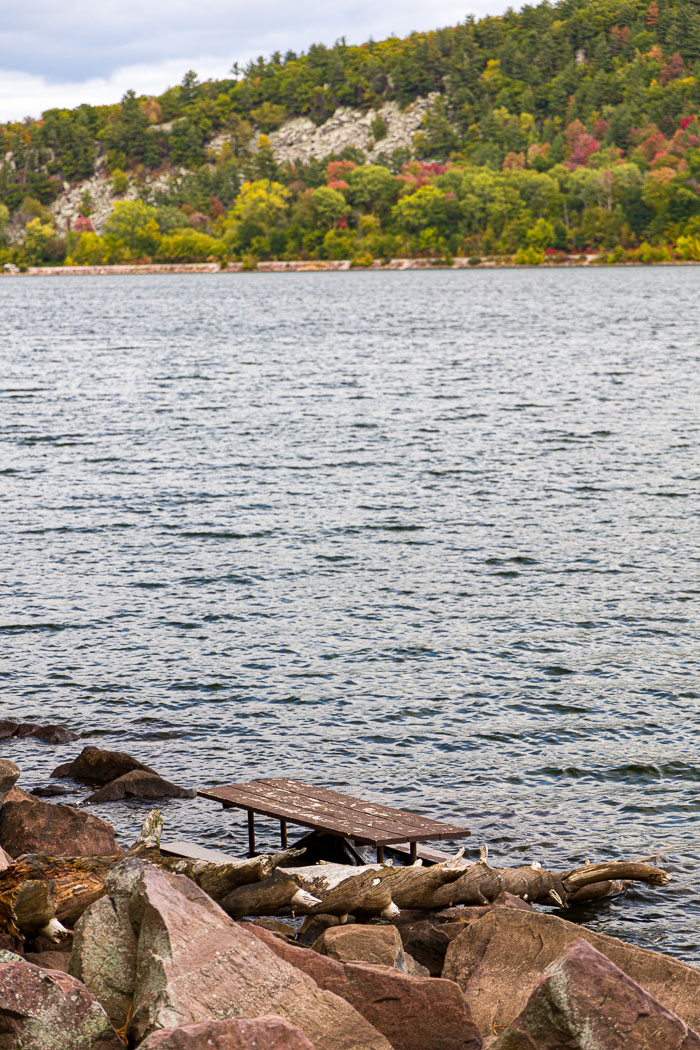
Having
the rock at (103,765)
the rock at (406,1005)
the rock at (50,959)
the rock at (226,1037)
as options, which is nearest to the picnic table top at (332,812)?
the rock at (103,765)

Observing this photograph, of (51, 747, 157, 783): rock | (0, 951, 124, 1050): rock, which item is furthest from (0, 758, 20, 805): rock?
(0, 951, 124, 1050): rock

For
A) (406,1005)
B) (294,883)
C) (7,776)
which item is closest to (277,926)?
(294,883)

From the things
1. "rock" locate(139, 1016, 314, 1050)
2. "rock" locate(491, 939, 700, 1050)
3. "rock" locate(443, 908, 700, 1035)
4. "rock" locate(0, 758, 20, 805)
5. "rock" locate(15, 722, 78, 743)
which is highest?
"rock" locate(139, 1016, 314, 1050)

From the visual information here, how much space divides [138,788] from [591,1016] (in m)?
10.8

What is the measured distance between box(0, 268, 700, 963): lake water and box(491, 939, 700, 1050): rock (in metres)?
5.21

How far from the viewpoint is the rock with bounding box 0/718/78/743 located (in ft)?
68.5

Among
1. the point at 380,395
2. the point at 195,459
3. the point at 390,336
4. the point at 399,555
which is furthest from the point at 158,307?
the point at 399,555

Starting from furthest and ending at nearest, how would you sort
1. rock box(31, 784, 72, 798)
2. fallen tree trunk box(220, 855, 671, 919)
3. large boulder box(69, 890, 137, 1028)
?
rock box(31, 784, 72, 798) → fallen tree trunk box(220, 855, 671, 919) → large boulder box(69, 890, 137, 1028)

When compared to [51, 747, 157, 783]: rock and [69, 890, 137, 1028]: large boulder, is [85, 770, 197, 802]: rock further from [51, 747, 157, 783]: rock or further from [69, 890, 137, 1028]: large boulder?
[69, 890, 137, 1028]: large boulder

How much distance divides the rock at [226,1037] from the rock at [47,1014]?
841 mm

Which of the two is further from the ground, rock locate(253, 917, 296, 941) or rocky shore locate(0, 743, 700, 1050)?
rocky shore locate(0, 743, 700, 1050)

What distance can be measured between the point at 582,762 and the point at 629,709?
2557mm

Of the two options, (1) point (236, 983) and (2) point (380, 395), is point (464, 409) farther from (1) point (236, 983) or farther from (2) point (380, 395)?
(1) point (236, 983)

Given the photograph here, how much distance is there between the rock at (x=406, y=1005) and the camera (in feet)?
32.0
